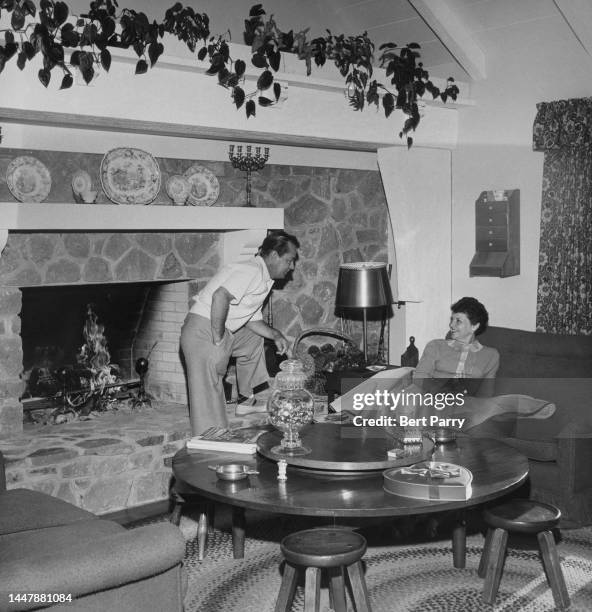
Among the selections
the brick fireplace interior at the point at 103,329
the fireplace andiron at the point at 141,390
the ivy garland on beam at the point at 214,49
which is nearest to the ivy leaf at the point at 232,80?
the ivy garland on beam at the point at 214,49

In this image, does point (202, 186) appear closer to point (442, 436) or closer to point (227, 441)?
point (227, 441)

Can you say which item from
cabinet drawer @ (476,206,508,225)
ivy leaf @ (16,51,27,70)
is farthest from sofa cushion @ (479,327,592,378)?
ivy leaf @ (16,51,27,70)

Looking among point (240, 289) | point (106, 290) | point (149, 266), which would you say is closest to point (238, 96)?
point (240, 289)

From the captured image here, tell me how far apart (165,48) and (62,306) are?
1.72 metres

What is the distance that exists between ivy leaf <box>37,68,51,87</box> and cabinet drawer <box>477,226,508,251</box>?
297 centimetres

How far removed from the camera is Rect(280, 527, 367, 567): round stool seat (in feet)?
8.73

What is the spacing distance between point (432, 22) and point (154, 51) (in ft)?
6.27

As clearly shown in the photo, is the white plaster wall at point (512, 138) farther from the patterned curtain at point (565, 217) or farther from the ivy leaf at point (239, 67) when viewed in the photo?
the ivy leaf at point (239, 67)

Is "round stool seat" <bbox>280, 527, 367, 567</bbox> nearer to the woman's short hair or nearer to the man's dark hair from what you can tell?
the man's dark hair

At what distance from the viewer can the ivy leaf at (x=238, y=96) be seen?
4691mm

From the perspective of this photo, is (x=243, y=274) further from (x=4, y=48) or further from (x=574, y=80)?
(x=574, y=80)

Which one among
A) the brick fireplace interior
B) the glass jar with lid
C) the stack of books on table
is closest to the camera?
the glass jar with lid

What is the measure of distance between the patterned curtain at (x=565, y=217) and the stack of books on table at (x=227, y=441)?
238cm

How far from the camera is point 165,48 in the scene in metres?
4.38
